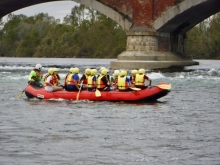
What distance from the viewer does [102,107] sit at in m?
24.6

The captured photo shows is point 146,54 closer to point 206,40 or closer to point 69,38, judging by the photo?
point 206,40

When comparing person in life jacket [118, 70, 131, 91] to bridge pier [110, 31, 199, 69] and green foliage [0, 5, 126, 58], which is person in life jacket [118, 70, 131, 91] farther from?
green foliage [0, 5, 126, 58]

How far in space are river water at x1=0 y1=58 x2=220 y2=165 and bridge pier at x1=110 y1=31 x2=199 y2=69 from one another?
1884 centimetres

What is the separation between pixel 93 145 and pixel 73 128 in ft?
8.66

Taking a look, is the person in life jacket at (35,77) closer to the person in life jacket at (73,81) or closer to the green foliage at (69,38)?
the person in life jacket at (73,81)

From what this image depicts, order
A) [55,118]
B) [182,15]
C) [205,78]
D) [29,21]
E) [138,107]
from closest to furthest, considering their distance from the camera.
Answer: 1. [55,118]
2. [138,107]
3. [205,78]
4. [182,15]
5. [29,21]

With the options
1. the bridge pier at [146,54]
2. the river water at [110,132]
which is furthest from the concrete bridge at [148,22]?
the river water at [110,132]

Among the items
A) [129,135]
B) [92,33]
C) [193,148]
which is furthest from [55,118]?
[92,33]


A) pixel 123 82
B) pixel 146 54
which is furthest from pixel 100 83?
pixel 146 54

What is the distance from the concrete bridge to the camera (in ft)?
155

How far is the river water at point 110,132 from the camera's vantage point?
1551 cm

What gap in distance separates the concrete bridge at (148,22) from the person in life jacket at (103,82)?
20799mm

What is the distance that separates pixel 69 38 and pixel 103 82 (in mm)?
82887

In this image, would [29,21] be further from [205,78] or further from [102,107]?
[102,107]
